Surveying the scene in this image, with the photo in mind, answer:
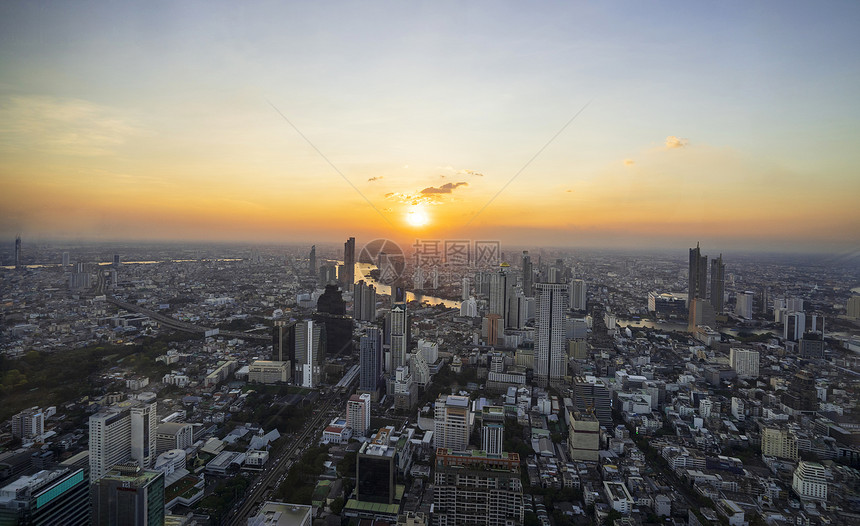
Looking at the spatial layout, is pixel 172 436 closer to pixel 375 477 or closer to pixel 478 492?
pixel 375 477

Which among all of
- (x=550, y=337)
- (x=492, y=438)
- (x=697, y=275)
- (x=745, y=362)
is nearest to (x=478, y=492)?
(x=492, y=438)

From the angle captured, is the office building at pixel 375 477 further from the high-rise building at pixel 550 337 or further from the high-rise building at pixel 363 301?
the high-rise building at pixel 363 301

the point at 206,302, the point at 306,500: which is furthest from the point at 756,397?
the point at 206,302

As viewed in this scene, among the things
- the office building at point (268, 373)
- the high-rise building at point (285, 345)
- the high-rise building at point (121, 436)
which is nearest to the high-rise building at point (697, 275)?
the high-rise building at point (285, 345)

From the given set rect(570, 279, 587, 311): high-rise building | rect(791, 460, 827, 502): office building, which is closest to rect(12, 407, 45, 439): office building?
rect(791, 460, 827, 502): office building
